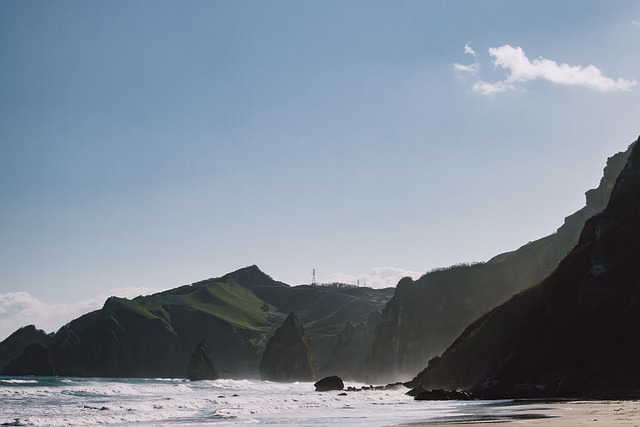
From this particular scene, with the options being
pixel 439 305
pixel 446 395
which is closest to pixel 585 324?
pixel 446 395

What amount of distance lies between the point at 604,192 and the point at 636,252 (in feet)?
167

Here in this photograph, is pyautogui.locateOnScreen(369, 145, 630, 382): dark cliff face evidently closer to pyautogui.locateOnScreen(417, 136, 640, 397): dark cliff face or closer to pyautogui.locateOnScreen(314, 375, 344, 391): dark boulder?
Answer: pyautogui.locateOnScreen(314, 375, 344, 391): dark boulder

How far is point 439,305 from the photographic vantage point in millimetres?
161500

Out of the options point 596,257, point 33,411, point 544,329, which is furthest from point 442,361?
point 33,411

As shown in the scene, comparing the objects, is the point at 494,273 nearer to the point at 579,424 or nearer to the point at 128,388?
the point at 128,388

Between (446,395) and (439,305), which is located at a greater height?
(439,305)

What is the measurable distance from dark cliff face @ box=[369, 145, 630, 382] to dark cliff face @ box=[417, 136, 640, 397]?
53469 millimetres

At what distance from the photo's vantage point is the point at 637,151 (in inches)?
2972

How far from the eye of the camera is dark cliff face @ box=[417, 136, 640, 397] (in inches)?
2314

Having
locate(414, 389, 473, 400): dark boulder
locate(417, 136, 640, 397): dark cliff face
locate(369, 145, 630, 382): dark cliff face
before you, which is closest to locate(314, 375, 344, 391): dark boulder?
locate(417, 136, 640, 397): dark cliff face

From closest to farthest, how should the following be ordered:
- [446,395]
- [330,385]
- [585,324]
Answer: [585,324] → [446,395] → [330,385]

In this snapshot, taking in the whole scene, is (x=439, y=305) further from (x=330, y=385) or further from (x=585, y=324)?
(x=585, y=324)

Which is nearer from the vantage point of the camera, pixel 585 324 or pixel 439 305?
pixel 585 324

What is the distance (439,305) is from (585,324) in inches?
3683
